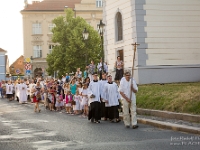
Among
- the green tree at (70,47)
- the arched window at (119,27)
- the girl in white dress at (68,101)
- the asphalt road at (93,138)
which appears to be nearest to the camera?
the asphalt road at (93,138)

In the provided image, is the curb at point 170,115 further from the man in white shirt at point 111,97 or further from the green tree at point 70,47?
the green tree at point 70,47

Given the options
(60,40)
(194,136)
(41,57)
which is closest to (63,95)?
(194,136)

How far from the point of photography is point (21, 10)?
255 feet

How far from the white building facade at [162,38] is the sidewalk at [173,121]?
10699 millimetres

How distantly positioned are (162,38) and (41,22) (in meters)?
52.5

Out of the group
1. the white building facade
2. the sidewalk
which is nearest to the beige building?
the white building facade

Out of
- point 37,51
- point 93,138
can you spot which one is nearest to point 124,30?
point 93,138

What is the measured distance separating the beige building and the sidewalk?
61.1 m

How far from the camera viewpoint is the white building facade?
2823 centimetres

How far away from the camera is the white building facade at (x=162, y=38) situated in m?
28.2

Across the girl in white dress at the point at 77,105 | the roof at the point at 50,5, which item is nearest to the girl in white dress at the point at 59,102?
the girl in white dress at the point at 77,105

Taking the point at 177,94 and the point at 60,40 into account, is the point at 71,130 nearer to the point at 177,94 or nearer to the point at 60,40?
the point at 177,94

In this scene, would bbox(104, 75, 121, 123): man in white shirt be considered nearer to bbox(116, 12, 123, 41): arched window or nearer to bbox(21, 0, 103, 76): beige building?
bbox(116, 12, 123, 41): arched window

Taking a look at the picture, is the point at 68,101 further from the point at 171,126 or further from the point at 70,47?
the point at 70,47
